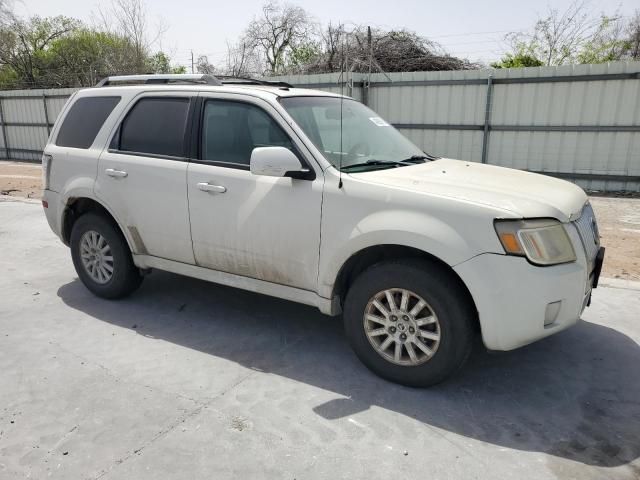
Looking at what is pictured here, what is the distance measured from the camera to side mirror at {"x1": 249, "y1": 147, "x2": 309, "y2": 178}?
338cm

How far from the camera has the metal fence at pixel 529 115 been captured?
10.3 m

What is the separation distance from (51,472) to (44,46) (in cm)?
4423

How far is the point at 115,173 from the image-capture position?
4.44m

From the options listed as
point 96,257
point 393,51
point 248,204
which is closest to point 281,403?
point 248,204

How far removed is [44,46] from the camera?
3903 centimetres

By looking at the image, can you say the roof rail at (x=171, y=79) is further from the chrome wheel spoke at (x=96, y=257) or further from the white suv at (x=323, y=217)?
the chrome wheel spoke at (x=96, y=257)

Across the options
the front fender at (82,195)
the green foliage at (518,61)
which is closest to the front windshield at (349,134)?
the front fender at (82,195)

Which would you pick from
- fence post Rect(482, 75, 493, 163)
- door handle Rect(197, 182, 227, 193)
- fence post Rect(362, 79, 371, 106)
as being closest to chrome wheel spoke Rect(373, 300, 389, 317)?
door handle Rect(197, 182, 227, 193)

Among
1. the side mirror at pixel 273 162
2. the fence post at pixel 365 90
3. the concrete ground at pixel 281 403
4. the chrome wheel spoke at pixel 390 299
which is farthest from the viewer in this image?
the fence post at pixel 365 90

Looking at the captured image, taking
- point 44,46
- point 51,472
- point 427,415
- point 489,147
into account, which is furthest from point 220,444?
point 44,46

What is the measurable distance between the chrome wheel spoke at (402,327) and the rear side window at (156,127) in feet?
6.67

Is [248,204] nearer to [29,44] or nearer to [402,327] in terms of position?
[402,327]

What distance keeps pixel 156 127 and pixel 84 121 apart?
98 centimetres

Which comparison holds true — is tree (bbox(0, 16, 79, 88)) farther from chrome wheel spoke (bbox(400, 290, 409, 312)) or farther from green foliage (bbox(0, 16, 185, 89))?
chrome wheel spoke (bbox(400, 290, 409, 312))
